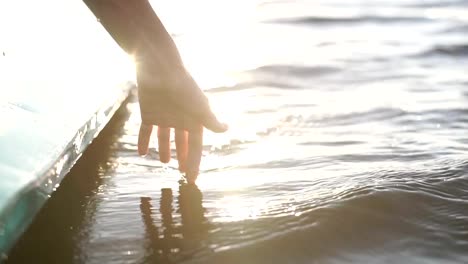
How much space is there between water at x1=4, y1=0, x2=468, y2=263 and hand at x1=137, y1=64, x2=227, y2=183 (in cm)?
24

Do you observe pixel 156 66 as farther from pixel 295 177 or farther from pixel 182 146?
pixel 295 177

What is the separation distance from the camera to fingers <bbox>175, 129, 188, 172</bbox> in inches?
80.4

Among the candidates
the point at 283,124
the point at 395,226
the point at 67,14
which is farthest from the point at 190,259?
the point at 67,14

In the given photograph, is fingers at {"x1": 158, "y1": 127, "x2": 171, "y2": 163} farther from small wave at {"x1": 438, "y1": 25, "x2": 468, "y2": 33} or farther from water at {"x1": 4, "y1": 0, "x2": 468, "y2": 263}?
small wave at {"x1": 438, "y1": 25, "x2": 468, "y2": 33}

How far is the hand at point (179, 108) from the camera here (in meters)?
1.92

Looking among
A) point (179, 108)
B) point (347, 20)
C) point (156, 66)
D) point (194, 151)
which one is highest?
point (347, 20)

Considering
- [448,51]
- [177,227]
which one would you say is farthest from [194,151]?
[448,51]

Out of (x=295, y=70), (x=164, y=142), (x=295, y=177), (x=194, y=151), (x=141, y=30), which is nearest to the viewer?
(x=141, y=30)

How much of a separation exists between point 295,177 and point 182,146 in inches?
19.4

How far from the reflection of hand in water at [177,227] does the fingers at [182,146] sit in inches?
4.8

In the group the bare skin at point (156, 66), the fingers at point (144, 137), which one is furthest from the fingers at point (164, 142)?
the bare skin at point (156, 66)

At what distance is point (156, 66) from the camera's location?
1.92 metres

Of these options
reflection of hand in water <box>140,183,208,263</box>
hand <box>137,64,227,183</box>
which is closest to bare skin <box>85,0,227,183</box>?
hand <box>137,64,227,183</box>

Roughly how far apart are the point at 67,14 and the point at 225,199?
5.84 feet
